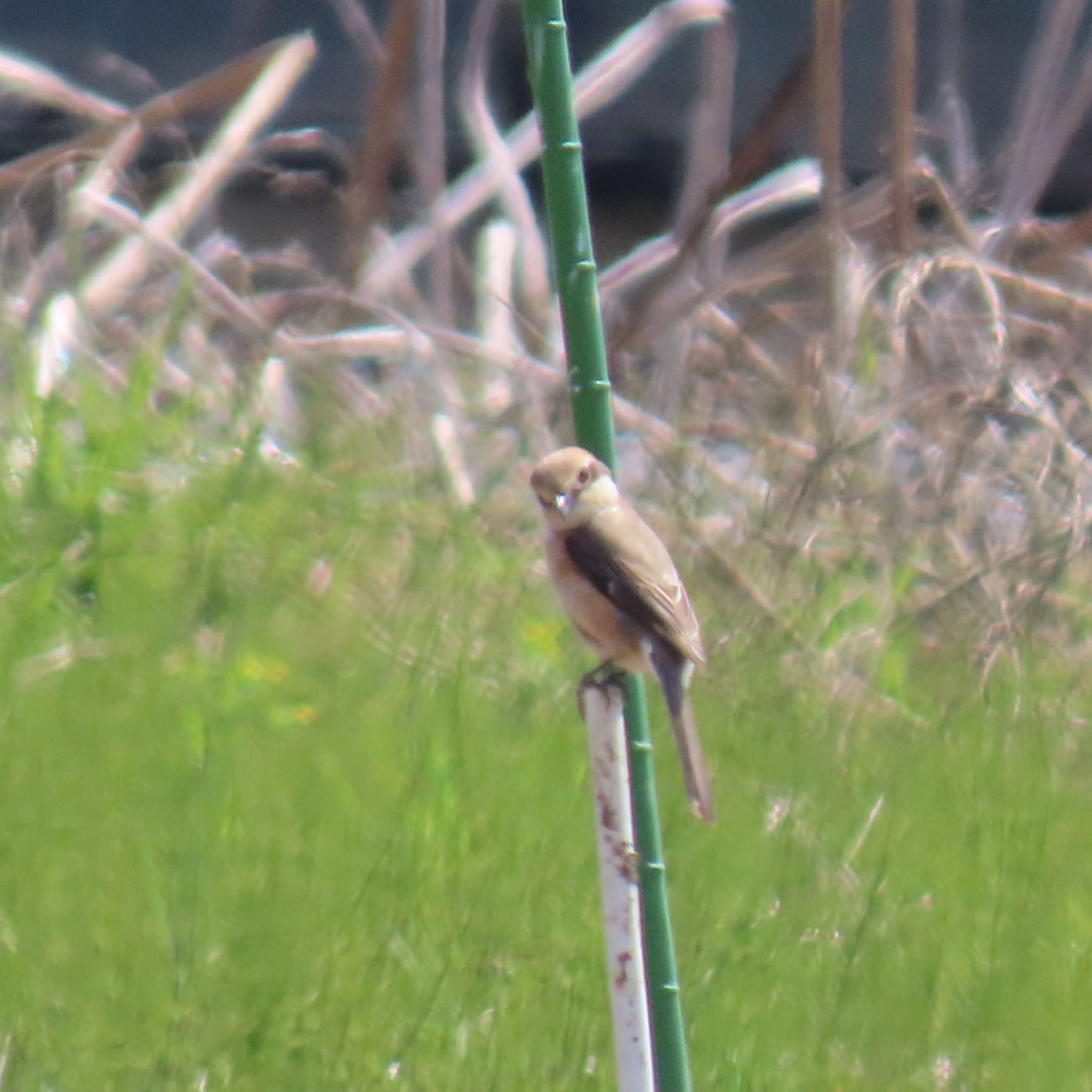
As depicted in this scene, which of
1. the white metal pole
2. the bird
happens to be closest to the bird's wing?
the bird

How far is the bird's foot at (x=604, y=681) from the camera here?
2281mm

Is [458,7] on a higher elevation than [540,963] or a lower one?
higher

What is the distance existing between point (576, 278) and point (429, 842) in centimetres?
133

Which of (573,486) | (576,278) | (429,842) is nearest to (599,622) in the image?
(573,486)

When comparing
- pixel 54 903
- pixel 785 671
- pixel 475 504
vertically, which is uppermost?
pixel 475 504

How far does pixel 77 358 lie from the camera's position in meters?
5.29

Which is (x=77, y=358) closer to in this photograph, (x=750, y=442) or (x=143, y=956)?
(x=750, y=442)

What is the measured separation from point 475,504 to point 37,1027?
7.46 ft

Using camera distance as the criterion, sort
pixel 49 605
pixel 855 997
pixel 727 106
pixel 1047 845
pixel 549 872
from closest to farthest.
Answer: pixel 855 997
pixel 549 872
pixel 1047 845
pixel 49 605
pixel 727 106

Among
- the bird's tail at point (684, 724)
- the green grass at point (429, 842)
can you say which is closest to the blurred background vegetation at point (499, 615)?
the green grass at point (429, 842)

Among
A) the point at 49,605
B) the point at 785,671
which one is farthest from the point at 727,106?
the point at 49,605

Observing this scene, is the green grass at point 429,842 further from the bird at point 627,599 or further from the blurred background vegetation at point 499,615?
the bird at point 627,599

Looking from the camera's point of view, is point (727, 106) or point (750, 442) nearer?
point (750, 442)

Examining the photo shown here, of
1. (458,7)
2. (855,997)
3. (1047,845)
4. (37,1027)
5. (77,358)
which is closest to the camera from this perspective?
(37,1027)
